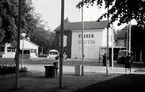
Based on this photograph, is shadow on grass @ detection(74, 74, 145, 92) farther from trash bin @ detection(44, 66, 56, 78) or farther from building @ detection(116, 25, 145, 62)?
trash bin @ detection(44, 66, 56, 78)

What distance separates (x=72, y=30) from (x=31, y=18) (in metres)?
38.1

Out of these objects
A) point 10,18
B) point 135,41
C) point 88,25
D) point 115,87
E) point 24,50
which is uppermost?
point 88,25

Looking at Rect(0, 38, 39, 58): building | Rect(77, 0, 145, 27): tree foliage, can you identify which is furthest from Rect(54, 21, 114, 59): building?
Rect(77, 0, 145, 27): tree foliage

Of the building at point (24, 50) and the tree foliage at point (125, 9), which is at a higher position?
the tree foliage at point (125, 9)

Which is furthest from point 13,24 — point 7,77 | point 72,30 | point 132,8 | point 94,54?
point 72,30

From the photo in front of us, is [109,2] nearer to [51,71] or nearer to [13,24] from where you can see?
[51,71]

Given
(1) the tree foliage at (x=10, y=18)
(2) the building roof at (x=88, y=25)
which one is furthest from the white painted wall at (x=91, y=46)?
(1) the tree foliage at (x=10, y=18)

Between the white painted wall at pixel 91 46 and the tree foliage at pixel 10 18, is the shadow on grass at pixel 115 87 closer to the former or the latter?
the tree foliage at pixel 10 18

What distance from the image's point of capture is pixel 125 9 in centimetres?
1145

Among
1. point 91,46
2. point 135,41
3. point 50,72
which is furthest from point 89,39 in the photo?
point 50,72

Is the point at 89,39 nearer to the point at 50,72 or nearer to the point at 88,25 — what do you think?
the point at 88,25

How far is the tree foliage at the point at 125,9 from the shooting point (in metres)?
10.7

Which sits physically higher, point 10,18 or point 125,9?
point 10,18

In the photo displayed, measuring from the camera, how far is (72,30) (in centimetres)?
6606
